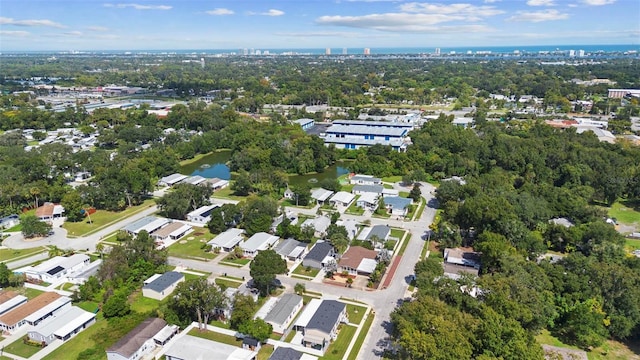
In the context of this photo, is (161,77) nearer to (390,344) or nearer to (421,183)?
(421,183)

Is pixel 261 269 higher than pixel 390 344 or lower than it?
higher

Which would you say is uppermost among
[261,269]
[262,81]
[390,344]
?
[262,81]

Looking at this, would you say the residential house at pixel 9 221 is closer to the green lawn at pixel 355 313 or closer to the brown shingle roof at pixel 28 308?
the brown shingle roof at pixel 28 308

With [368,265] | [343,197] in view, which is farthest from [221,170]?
[368,265]

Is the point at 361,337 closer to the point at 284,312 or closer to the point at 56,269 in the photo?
the point at 284,312

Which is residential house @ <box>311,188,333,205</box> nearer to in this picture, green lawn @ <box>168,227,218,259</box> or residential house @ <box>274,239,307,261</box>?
residential house @ <box>274,239,307,261</box>

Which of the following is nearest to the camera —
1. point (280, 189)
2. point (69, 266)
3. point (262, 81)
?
point (69, 266)

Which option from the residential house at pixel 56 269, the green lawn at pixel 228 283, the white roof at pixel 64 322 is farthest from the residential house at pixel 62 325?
the green lawn at pixel 228 283

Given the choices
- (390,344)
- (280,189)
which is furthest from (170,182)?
(390,344)
